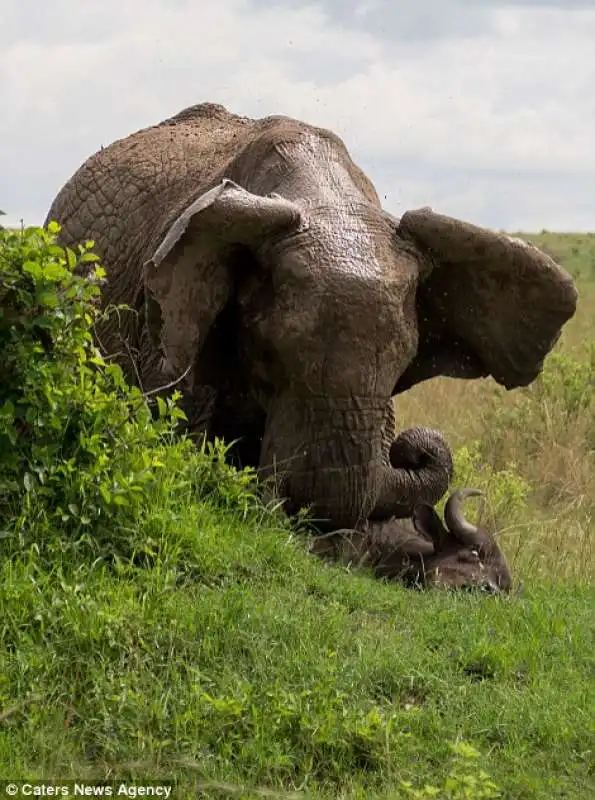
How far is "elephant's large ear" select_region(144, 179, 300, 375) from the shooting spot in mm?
6844

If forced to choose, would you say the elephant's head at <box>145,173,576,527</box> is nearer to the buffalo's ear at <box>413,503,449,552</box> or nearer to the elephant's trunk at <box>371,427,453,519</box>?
the elephant's trunk at <box>371,427,453,519</box>

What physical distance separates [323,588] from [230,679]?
43.0 inches

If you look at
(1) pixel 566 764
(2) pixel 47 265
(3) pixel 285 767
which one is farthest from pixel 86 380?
(1) pixel 566 764

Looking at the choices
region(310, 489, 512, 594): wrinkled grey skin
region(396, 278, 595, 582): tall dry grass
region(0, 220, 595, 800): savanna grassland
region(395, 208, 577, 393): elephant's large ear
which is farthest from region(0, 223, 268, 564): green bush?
region(396, 278, 595, 582): tall dry grass

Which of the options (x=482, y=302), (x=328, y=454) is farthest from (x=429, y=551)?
(x=482, y=302)

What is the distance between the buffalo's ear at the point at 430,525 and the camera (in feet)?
24.8

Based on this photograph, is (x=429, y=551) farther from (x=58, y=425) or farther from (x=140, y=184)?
(x=140, y=184)

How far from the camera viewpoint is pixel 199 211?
6.83m

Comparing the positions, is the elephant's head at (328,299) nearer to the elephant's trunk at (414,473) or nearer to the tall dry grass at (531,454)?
the elephant's trunk at (414,473)

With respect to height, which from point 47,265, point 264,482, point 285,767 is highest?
point 47,265

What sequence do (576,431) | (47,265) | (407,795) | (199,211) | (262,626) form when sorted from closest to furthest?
(407,795)
(262,626)
(47,265)
(199,211)
(576,431)

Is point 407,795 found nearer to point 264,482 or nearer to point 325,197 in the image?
point 264,482

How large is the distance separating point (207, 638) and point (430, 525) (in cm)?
219

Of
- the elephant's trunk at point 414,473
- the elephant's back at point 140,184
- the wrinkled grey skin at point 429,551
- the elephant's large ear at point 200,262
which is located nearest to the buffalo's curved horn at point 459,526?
the wrinkled grey skin at point 429,551
